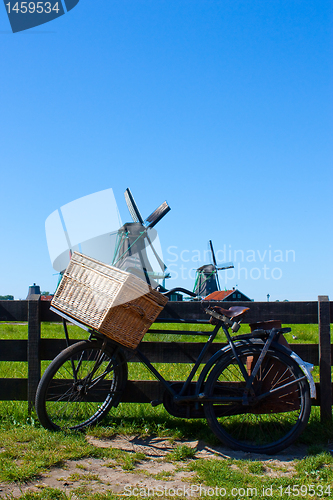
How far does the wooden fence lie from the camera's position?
406 cm

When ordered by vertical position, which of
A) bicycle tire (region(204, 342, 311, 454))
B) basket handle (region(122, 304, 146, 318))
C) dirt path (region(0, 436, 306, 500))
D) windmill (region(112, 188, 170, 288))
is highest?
windmill (region(112, 188, 170, 288))

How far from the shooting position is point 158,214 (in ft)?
100

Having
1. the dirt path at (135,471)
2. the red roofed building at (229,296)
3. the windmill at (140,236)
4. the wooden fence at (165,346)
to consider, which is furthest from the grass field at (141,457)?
the red roofed building at (229,296)

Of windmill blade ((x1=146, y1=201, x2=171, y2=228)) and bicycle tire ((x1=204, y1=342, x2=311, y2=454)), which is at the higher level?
windmill blade ((x1=146, y1=201, x2=171, y2=228))

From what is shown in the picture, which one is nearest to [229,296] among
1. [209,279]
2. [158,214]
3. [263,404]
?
[209,279]

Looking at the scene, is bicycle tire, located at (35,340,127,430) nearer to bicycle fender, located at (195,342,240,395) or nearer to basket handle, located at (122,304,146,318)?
basket handle, located at (122,304,146,318)

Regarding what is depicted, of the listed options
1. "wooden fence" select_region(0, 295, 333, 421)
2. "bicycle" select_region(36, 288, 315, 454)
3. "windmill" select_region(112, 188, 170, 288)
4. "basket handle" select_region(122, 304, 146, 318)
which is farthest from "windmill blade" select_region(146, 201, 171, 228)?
"basket handle" select_region(122, 304, 146, 318)

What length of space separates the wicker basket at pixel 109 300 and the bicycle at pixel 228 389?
0.23 metres

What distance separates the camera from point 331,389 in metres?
3.97

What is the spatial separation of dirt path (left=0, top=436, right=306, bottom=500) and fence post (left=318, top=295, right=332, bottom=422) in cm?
66

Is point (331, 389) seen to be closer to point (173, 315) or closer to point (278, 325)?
point (278, 325)

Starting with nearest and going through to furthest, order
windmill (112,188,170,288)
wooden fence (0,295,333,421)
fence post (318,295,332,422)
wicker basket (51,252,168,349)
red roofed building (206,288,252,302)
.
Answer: wicker basket (51,252,168,349)
fence post (318,295,332,422)
wooden fence (0,295,333,421)
windmill (112,188,170,288)
red roofed building (206,288,252,302)

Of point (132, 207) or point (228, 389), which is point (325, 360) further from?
point (132, 207)

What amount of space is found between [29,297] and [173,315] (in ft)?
5.01
